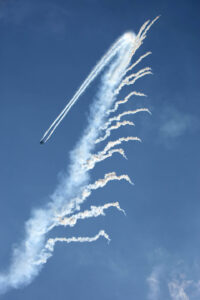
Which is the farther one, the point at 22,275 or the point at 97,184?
the point at 22,275

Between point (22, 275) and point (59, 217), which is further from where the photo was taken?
point (22, 275)

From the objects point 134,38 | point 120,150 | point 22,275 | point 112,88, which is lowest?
point 22,275

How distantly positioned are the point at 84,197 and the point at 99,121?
1416 centimetres

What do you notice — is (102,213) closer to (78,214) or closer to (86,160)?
(78,214)

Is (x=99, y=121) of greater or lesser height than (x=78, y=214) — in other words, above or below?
above

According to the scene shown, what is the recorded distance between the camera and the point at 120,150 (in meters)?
58.5

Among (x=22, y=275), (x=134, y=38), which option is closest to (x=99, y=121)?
(x=134, y=38)

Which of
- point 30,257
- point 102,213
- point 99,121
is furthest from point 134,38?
point 30,257

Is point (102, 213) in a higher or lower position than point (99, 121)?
lower

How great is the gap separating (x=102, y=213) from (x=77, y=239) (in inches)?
302

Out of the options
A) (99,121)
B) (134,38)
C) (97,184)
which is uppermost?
(134,38)

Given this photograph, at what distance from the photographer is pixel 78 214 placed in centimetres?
5859

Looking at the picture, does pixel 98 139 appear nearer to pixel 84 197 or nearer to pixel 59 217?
pixel 84 197

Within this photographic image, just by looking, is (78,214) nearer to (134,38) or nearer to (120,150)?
(120,150)
